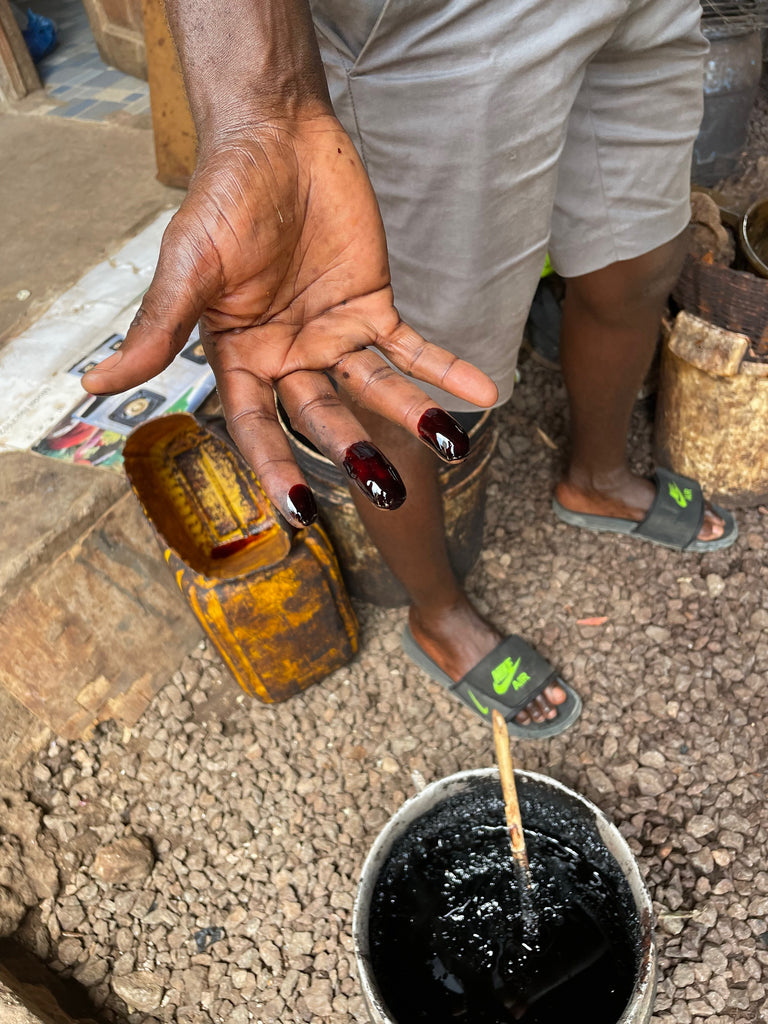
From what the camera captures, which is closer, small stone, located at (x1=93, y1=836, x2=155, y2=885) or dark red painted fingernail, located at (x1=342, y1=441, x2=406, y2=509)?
dark red painted fingernail, located at (x1=342, y1=441, x2=406, y2=509)

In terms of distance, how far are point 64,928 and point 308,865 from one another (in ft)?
1.70

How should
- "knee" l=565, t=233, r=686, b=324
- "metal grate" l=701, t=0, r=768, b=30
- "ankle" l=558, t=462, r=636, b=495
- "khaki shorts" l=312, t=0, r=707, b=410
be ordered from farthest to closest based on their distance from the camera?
"metal grate" l=701, t=0, r=768, b=30
"ankle" l=558, t=462, r=636, b=495
"knee" l=565, t=233, r=686, b=324
"khaki shorts" l=312, t=0, r=707, b=410

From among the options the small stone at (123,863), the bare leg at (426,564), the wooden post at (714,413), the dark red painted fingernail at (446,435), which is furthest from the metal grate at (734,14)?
the small stone at (123,863)

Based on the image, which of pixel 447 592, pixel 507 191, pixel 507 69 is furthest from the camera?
pixel 447 592

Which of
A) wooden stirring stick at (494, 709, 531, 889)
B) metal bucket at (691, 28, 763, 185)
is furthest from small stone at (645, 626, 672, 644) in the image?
metal bucket at (691, 28, 763, 185)

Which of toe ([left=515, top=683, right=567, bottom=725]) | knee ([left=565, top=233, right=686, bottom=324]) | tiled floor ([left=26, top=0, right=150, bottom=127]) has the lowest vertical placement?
toe ([left=515, top=683, right=567, bottom=725])

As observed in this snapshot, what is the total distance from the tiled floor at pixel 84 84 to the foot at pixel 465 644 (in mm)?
2605

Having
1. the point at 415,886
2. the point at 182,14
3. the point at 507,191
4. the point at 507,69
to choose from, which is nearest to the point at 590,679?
the point at 415,886

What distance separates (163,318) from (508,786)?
2.97ft

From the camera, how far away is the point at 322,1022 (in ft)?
5.01

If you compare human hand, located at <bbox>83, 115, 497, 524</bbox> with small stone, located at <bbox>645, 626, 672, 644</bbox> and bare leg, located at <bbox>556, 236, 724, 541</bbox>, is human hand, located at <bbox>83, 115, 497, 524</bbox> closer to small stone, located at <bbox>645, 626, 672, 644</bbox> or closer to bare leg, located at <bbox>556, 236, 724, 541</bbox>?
bare leg, located at <bbox>556, 236, 724, 541</bbox>

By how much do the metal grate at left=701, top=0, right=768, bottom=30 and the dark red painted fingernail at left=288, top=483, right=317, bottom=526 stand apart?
298 centimetres

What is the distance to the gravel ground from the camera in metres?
1.58

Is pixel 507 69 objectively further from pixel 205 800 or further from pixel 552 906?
pixel 205 800
